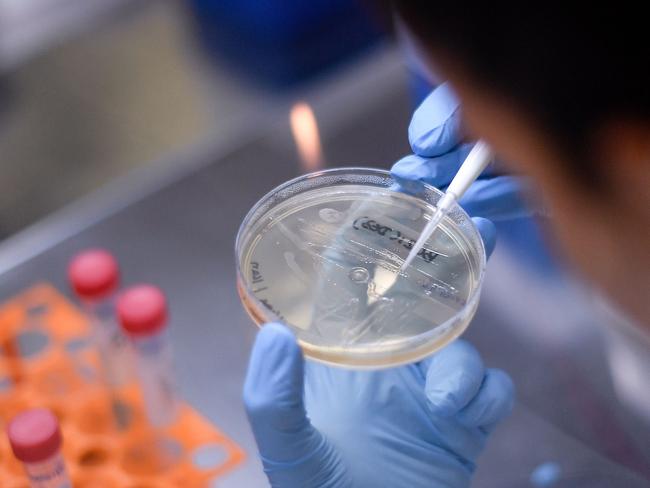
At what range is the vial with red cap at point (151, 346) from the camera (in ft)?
4.05

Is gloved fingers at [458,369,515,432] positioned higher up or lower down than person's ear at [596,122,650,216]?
lower down

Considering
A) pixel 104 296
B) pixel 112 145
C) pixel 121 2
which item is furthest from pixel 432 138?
pixel 121 2

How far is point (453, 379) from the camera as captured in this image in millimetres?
992

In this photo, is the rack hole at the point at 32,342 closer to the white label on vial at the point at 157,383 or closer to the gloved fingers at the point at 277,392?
the white label on vial at the point at 157,383

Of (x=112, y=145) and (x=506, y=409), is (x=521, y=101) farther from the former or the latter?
(x=112, y=145)

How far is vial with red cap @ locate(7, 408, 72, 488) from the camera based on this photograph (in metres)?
1.10

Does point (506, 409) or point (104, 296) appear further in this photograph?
point (104, 296)

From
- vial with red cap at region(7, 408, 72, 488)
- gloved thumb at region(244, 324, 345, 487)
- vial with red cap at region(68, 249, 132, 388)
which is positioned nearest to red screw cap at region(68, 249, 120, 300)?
vial with red cap at region(68, 249, 132, 388)

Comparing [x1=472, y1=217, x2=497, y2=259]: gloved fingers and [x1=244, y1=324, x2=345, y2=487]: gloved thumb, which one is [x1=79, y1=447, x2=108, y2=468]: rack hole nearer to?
[x1=244, y1=324, x2=345, y2=487]: gloved thumb

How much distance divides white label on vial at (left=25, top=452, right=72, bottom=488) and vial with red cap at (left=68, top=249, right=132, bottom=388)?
8.9 inches

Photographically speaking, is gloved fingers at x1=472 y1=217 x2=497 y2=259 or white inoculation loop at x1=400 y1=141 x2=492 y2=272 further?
gloved fingers at x1=472 y1=217 x2=497 y2=259

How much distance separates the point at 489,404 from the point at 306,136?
3.01ft

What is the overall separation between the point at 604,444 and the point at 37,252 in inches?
42.6

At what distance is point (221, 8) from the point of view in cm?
211
